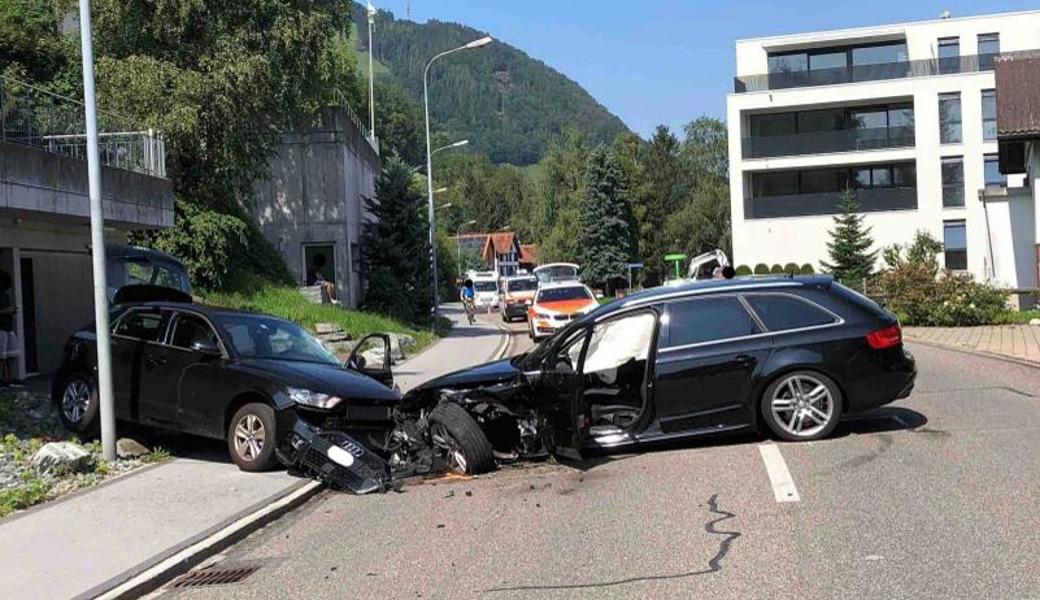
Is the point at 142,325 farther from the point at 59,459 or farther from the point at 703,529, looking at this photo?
the point at 703,529

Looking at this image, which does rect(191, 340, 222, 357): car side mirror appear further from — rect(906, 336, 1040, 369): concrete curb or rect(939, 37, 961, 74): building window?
rect(939, 37, 961, 74): building window

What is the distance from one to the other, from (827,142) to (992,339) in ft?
109

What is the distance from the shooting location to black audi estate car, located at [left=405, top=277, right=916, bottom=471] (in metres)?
9.59

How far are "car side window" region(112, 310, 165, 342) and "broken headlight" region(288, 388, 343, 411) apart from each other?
2.51m

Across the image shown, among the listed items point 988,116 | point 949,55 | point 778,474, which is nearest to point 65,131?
point 778,474

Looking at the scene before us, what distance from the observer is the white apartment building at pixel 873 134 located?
1998 inches

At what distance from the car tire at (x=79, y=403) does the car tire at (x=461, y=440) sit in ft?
15.0

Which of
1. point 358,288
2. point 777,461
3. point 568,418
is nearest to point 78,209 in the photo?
point 568,418

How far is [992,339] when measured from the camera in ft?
72.0

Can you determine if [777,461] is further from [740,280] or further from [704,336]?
[740,280]

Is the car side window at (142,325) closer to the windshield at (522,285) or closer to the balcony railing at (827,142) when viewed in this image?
the windshield at (522,285)

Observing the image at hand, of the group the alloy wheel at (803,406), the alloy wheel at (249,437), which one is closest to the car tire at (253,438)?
the alloy wheel at (249,437)

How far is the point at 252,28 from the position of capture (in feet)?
91.9

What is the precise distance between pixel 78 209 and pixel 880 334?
11.7m
